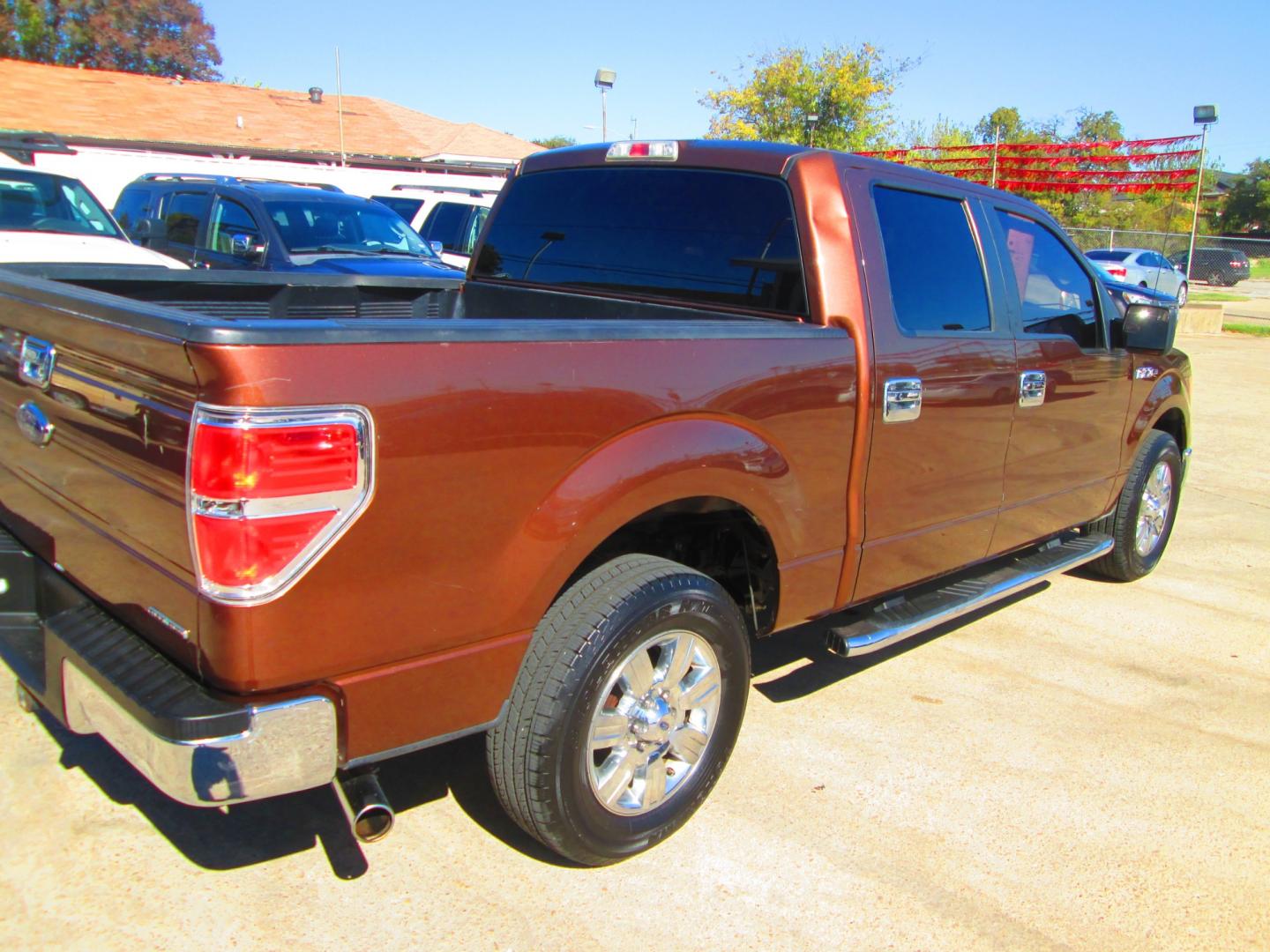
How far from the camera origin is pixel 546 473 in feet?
8.06

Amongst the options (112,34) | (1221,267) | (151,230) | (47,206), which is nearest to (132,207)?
(151,230)

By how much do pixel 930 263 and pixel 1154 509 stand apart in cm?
276

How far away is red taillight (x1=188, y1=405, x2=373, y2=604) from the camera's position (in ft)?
6.60

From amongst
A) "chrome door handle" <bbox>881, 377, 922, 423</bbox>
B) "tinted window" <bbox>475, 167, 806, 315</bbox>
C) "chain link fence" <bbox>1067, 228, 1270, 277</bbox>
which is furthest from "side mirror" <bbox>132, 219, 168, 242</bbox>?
"chain link fence" <bbox>1067, 228, 1270, 277</bbox>

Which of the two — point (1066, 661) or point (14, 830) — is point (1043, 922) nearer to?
point (1066, 661)

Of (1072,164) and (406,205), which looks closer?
(406,205)

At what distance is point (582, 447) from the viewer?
253 centimetres

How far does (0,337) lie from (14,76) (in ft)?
93.0

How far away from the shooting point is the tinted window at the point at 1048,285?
425 cm

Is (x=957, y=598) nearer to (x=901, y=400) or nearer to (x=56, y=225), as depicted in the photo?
(x=901, y=400)

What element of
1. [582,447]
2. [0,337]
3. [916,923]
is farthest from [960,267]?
[0,337]

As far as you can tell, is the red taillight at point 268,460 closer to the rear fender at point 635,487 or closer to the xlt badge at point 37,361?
the rear fender at point 635,487

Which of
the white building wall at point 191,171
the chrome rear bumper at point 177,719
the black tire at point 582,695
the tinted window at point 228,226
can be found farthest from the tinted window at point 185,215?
the black tire at point 582,695

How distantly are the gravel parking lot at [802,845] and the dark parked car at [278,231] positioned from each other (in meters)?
6.73
